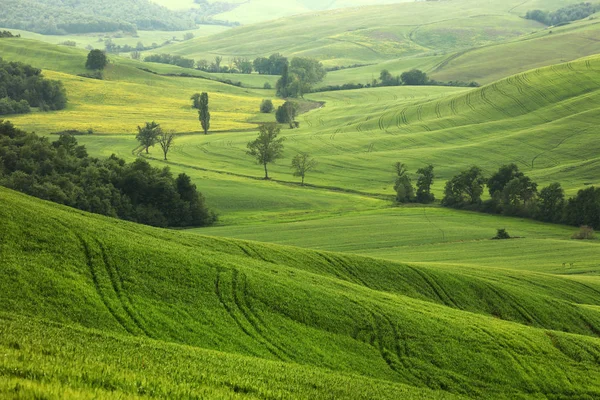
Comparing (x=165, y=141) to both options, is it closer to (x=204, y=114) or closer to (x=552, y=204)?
(x=204, y=114)

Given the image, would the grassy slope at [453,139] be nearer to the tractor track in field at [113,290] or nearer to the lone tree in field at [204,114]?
the lone tree in field at [204,114]

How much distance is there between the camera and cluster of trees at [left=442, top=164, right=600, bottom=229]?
99.4 meters

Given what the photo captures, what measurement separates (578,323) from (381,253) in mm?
31492

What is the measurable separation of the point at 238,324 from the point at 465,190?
83397 millimetres

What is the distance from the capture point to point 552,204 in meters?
103

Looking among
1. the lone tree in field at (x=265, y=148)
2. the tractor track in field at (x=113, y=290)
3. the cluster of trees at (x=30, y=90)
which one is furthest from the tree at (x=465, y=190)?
the cluster of trees at (x=30, y=90)

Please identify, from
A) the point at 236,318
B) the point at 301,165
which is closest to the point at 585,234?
the point at 301,165

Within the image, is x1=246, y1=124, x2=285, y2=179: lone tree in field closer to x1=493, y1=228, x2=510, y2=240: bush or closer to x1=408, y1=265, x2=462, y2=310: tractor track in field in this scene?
x1=493, y1=228, x2=510, y2=240: bush

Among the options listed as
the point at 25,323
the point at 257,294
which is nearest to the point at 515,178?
the point at 257,294

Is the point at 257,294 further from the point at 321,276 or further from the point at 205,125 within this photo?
the point at 205,125

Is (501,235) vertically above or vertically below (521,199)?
below

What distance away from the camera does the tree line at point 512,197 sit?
327 ft

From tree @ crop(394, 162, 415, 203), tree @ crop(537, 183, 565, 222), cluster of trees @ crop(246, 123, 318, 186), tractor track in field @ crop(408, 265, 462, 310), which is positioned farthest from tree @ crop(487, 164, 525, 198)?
tractor track in field @ crop(408, 265, 462, 310)

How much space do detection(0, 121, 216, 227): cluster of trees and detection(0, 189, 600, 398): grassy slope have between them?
42361 millimetres
